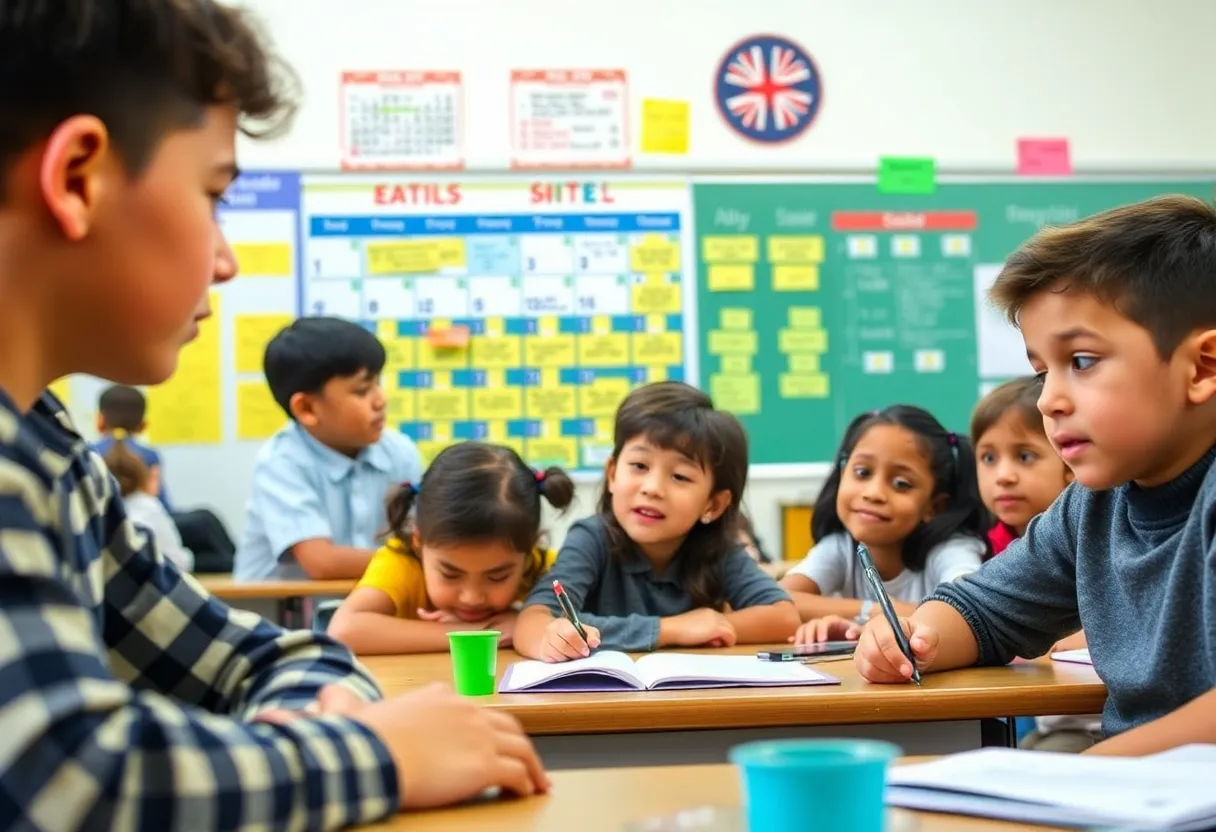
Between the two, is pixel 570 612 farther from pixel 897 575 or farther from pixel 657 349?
pixel 657 349

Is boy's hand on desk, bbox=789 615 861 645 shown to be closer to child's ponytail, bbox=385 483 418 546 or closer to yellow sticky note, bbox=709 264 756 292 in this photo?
child's ponytail, bbox=385 483 418 546

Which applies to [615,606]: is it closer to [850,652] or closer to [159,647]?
[850,652]

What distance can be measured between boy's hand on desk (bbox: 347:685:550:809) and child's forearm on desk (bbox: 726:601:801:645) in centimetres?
123

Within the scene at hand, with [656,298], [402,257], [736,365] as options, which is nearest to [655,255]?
[656,298]

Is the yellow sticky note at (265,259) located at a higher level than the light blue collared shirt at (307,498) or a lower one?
higher

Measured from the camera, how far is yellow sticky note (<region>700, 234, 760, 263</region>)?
466 cm

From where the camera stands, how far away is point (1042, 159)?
A: 484 cm

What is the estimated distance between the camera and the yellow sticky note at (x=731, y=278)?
4664 millimetres

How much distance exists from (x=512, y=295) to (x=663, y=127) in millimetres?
841

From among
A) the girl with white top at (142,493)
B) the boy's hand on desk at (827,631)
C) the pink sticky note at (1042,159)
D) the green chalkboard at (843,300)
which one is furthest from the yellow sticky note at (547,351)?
the boy's hand on desk at (827,631)

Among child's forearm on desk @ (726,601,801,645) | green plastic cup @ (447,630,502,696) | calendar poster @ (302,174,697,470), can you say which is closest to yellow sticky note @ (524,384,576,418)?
calendar poster @ (302,174,697,470)

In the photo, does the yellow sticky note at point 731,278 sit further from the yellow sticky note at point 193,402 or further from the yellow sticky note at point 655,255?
the yellow sticky note at point 193,402

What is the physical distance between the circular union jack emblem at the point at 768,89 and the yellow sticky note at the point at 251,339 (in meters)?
1.83

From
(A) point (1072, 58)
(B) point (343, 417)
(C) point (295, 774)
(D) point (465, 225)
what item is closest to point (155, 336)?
(C) point (295, 774)
